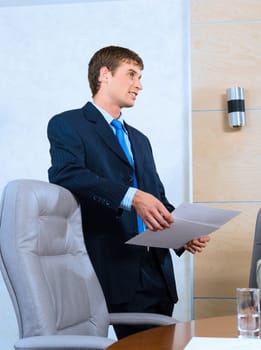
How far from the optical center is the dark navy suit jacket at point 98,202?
236 centimetres

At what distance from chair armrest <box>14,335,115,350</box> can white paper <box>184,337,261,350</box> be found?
27cm

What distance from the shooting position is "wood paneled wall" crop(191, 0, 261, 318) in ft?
12.6

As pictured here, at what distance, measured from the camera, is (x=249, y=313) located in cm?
143

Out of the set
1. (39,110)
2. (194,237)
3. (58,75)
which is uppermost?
(58,75)

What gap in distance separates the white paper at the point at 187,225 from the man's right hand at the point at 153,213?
25mm

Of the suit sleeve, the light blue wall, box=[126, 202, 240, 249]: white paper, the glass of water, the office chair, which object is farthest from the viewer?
the light blue wall

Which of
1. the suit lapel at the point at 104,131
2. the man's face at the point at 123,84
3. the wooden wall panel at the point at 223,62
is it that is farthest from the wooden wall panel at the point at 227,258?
the suit lapel at the point at 104,131

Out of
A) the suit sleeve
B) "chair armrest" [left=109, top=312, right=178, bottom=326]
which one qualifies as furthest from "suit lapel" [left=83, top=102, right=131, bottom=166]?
"chair armrest" [left=109, top=312, right=178, bottom=326]

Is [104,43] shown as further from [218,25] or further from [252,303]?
[252,303]

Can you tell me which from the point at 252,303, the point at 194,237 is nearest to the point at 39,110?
the point at 194,237

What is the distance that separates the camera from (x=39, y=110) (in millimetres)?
4195

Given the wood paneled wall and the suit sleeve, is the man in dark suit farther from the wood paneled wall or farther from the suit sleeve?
the wood paneled wall

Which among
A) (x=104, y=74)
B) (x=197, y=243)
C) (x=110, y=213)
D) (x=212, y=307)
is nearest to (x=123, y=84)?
(x=104, y=74)

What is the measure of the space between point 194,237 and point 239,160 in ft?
5.37
